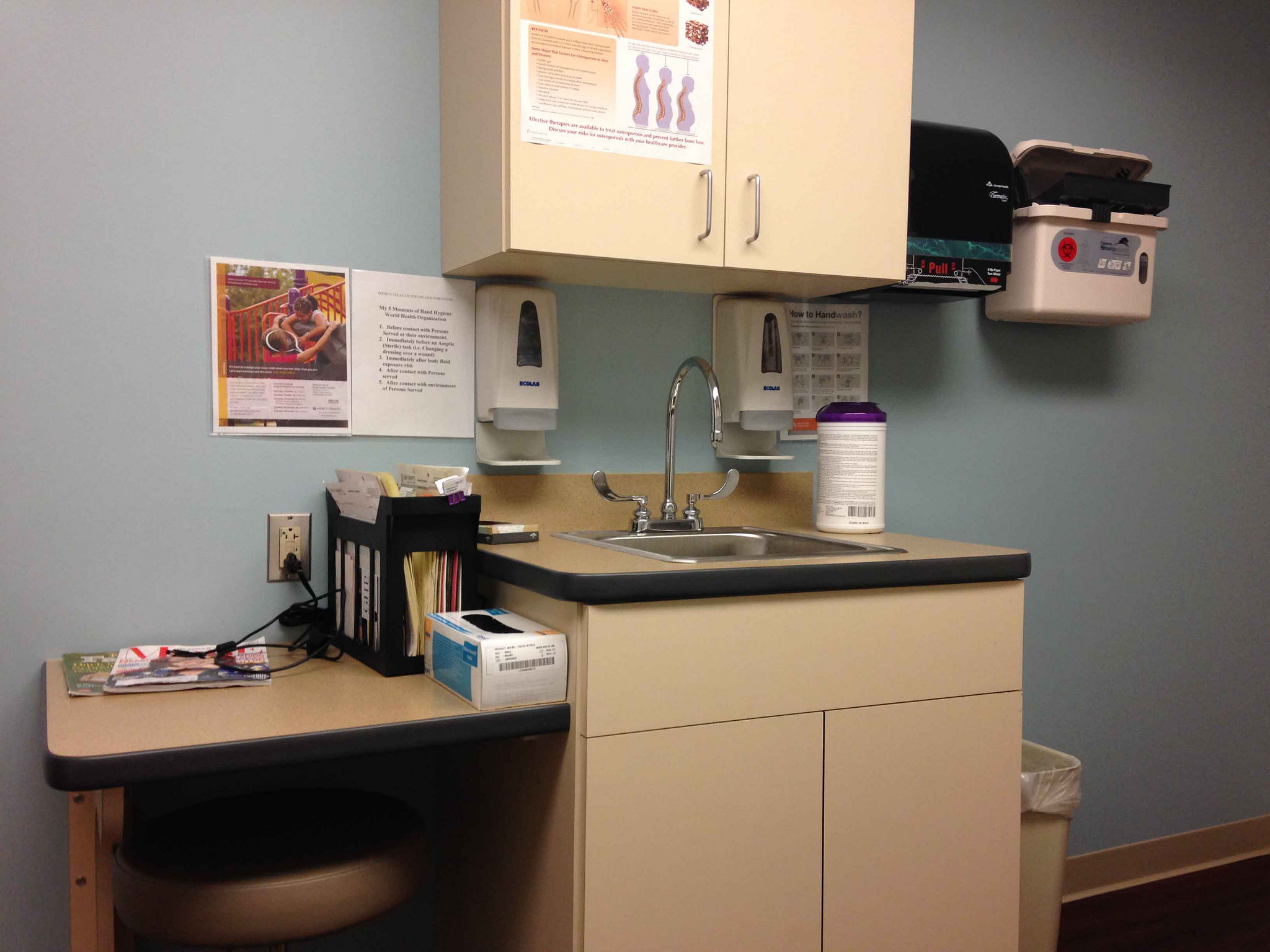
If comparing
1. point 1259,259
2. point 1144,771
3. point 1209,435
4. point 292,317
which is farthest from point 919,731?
point 1259,259

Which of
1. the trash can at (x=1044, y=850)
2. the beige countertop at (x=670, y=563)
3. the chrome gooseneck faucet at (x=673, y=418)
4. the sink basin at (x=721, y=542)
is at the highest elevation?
the chrome gooseneck faucet at (x=673, y=418)

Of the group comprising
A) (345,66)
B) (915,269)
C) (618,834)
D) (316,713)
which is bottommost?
(618,834)

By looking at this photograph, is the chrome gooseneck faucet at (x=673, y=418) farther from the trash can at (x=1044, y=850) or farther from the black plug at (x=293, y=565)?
the trash can at (x=1044, y=850)

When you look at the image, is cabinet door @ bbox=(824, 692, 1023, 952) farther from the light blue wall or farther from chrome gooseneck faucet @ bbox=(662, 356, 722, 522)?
the light blue wall

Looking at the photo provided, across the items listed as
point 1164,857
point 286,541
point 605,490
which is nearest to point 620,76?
point 605,490

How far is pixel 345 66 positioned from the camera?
1.80 metres

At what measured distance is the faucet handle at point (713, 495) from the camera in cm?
201

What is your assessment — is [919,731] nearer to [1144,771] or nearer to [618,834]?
[618,834]

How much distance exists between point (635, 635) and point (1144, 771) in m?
2.01

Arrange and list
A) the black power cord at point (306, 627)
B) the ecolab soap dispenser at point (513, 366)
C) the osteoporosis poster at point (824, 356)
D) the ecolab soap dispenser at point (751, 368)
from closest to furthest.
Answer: the black power cord at point (306, 627), the ecolab soap dispenser at point (513, 366), the ecolab soap dispenser at point (751, 368), the osteoporosis poster at point (824, 356)

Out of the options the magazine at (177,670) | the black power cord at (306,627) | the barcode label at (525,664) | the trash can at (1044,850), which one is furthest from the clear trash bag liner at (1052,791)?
the magazine at (177,670)

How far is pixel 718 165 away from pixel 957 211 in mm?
682

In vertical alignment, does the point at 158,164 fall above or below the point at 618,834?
above

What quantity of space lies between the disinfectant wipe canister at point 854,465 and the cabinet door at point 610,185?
455 mm
